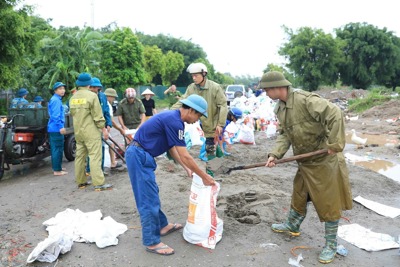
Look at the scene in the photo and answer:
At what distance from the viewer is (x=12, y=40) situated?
1023 cm

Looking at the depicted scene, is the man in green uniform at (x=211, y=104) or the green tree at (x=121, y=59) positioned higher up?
the green tree at (x=121, y=59)

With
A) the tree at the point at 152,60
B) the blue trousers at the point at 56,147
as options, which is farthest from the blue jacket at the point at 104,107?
the tree at the point at 152,60

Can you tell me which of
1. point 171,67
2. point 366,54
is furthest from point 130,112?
point 366,54

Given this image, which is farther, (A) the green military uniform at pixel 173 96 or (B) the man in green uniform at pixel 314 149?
(A) the green military uniform at pixel 173 96

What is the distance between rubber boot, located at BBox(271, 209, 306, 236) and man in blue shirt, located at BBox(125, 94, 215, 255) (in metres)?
1.06

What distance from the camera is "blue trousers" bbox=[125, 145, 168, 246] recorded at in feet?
11.4

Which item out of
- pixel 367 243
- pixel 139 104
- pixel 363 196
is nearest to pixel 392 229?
pixel 367 243

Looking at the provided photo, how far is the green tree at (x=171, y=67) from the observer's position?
1518 inches

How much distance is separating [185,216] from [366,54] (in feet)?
118

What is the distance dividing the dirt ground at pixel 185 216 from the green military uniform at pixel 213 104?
1003 millimetres

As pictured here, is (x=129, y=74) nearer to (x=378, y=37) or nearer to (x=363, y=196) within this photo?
(x=363, y=196)

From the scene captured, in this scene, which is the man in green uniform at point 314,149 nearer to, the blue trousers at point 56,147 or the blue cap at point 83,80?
the blue cap at point 83,80

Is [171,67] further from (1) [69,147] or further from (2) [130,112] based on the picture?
(2) [130,112]

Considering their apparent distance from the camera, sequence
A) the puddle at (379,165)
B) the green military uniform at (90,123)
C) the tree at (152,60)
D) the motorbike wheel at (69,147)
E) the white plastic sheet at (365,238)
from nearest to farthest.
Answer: the white plastic sheet at (365,238) < the green military uniform at (90,123) < the puddle at (379,165) < the motorbike wheel at (69,147) < the tree at (152,60)
